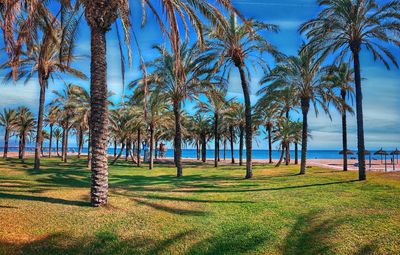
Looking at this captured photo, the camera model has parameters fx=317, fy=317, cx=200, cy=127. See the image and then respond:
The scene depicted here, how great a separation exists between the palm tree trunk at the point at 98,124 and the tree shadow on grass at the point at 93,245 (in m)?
2.15

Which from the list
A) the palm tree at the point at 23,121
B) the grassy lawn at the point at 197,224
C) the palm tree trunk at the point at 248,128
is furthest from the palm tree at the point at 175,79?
the palm tree at the point at 23,121

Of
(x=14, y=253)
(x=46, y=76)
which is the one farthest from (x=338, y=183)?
(x=46, y=76)

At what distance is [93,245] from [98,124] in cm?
395

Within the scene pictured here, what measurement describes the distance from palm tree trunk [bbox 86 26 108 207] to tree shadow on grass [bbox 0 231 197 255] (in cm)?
215

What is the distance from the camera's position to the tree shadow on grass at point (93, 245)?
22.7ft

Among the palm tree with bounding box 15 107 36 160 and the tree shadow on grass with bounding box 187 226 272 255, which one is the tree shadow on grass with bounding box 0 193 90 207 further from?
the palm tree with bounding box 15 107 36 160

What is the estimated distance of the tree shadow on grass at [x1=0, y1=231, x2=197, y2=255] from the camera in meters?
6.93

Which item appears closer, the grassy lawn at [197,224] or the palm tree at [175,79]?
the grassy lawn at [197,224]

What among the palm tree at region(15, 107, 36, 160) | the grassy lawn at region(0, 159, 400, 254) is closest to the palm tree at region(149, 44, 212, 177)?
the grassy lawn at region(0, 159, 400, 254)

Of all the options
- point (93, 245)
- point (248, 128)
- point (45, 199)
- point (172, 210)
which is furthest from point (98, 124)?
point (248, 128)

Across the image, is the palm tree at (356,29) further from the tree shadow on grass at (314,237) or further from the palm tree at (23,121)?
the palm tree at (23,121)

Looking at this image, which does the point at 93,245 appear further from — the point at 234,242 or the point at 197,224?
the point at 234,242

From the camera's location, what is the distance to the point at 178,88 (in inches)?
956

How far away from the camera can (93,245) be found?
745cm
